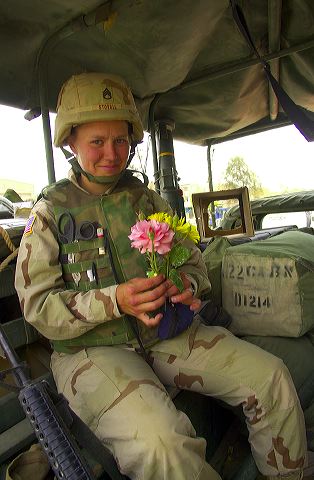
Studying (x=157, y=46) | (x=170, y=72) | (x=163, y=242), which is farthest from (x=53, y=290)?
(x=170, y=72)

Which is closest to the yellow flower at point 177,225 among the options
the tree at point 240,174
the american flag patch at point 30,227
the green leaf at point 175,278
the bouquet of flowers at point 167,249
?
the bouquet of flowers at point 167,249

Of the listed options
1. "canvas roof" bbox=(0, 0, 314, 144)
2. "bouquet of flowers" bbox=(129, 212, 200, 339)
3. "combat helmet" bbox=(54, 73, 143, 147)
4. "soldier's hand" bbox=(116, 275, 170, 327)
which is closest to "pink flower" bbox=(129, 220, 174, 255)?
"bouquet of flowers" bbox=(129, 212, 200, 339)

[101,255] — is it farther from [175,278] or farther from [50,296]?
[175,278]

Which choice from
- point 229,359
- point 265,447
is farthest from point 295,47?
point 265,447

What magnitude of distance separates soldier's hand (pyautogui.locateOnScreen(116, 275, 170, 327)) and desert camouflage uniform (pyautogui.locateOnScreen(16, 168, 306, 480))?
0.06 meters

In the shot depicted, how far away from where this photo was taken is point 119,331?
1258 millimetres

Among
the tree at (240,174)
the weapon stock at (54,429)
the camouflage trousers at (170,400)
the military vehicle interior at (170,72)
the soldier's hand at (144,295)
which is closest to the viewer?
the weapon stock at (54,429)

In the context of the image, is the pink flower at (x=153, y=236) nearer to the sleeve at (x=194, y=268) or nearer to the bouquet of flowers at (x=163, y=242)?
the bouquet of flowers at (x=163, y=242)

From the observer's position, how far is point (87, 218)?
1350 millimetres

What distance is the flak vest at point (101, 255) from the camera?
1257 millimetres

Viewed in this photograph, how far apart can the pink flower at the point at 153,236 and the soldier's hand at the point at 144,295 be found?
0.35 ft

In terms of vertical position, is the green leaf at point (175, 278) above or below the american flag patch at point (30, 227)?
below

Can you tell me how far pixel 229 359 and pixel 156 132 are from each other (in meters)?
1.99

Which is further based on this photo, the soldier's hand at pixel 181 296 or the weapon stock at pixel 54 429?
the soldier's hand at pixel 181 296
